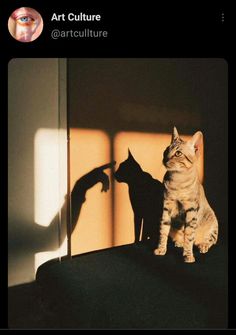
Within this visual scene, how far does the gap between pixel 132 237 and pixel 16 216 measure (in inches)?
25.7

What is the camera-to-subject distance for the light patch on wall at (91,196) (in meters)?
1.42

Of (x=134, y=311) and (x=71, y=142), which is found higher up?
(x=71, y=142)

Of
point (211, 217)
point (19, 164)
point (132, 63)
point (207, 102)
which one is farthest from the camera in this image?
point (207, 102)

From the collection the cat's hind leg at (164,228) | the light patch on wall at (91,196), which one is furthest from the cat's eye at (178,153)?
the light patch on wall at (91,196)

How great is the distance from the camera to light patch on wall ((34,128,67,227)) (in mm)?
1391

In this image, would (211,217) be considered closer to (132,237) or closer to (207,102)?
(132,237)

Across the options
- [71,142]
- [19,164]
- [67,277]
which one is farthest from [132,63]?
[67,277]

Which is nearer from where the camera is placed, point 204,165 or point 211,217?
point 211,217

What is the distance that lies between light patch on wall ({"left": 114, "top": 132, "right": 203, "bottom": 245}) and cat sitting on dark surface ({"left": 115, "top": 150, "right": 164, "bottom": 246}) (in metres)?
0.03

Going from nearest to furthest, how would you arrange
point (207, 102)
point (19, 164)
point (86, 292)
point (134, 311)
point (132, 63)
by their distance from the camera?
point (134, 311)
point (86, 292)
point (19, 164)
point (132, 63)
point (207, 102)

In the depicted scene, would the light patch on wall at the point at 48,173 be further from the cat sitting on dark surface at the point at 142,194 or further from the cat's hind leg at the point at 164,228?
the cat's hind leg at the point at 164,228

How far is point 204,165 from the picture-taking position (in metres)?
1.87

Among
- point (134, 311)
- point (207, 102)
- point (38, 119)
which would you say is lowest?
point (134, 311)
